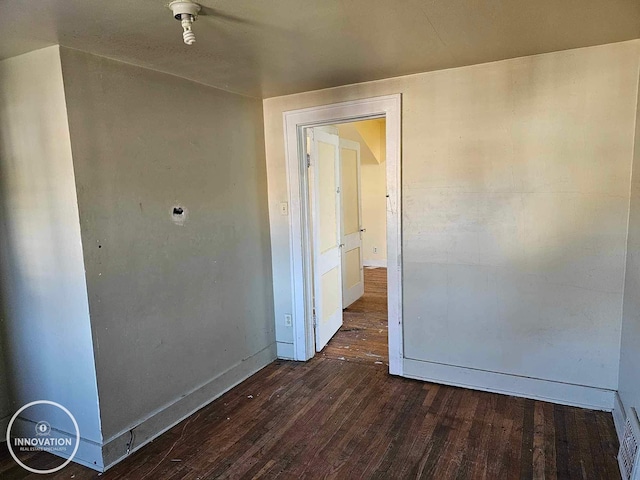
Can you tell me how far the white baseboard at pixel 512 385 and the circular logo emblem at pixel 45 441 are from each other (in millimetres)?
2209

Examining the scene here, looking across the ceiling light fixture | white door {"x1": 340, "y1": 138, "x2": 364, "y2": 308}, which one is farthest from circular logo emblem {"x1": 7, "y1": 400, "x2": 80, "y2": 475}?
white door {"x1": 340, "y1": 138, "x2": 364, "y2": 308}

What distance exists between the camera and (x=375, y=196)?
758 cm

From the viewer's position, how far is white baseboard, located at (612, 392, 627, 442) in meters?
2.24

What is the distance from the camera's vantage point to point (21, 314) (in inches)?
93.0

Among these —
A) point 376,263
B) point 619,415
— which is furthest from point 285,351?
point 376,263

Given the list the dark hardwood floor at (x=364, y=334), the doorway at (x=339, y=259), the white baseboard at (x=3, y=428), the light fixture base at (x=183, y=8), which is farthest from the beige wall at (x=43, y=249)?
the dark hardwood floor at (x=364, y=334)

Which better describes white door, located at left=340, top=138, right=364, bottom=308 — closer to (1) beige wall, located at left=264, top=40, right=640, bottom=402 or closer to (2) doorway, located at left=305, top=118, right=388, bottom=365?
(2) doorway, located at left=305, top=118, right=388, bottom=365

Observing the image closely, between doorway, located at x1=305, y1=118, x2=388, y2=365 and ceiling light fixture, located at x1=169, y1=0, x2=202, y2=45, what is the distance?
1.75 metres

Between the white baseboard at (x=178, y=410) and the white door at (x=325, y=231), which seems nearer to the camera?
the white baseboard at (x=178, y=410)

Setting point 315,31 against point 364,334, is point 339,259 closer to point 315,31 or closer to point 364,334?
point 364,334

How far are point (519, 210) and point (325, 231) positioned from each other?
1750 mm

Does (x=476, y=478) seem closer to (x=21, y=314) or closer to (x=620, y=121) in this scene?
(x=620, y=121)

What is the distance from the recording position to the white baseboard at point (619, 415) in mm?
2242

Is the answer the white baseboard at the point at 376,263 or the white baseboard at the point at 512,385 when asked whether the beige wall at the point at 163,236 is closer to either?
the white baseboard at the point at 512,385
